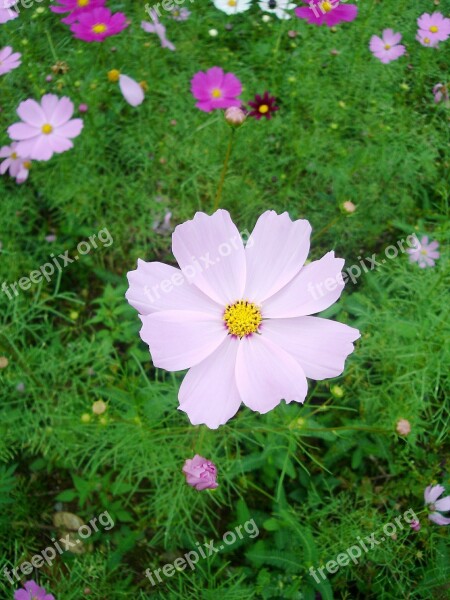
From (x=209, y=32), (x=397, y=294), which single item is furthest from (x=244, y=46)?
(x=397, y=294)

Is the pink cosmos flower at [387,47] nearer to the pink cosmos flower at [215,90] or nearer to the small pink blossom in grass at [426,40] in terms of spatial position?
the small pink blossom in grass at [426,40]

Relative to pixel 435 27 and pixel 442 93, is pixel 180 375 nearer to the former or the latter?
pixel 442 93

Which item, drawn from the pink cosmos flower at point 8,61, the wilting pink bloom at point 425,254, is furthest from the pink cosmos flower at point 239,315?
the pink cosmos flower at point 8,61

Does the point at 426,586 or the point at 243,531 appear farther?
the point at 243,531

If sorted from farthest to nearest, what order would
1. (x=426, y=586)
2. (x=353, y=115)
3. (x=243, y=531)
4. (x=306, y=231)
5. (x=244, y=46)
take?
1. (x=244, y=46)
2. (x=353, y=115)
3. (x=243, y=531)
4. (x=426, y=586)
5. (x=306, y=231)

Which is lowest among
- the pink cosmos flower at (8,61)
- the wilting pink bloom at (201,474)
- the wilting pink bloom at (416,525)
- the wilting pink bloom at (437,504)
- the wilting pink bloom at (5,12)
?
the wilting pink bloom at (416,525)

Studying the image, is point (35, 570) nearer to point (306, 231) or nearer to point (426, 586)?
point (426, 586)

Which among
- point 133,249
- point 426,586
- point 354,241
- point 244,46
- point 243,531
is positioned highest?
point 244,46
